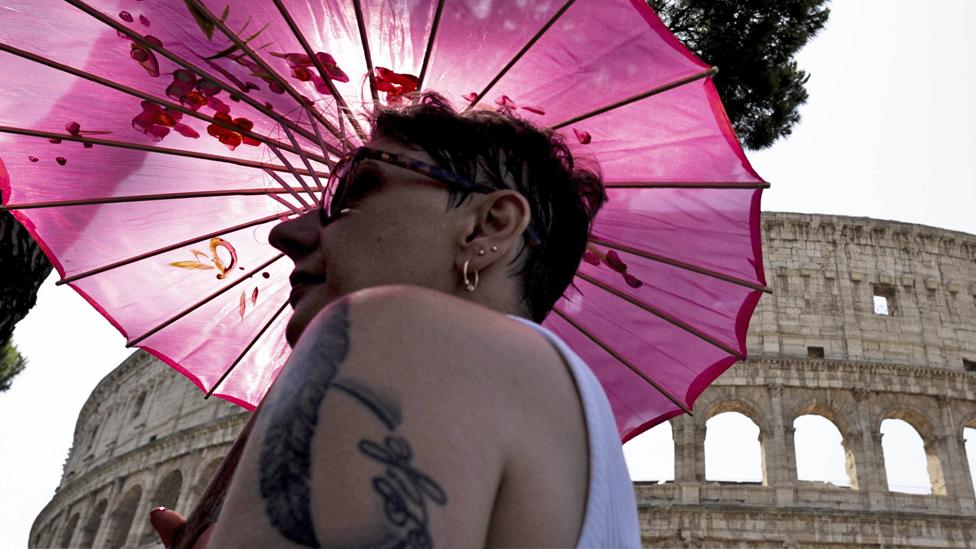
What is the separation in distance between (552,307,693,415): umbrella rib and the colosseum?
17646 millimetres

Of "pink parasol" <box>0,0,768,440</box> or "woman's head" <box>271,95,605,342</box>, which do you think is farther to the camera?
"pink parasol" <box>0,0,768,440</box>

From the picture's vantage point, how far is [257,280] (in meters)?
2.83

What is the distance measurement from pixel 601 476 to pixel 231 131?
188cm

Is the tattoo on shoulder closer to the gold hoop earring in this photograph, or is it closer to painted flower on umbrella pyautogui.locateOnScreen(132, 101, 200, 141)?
the gold hoop earring

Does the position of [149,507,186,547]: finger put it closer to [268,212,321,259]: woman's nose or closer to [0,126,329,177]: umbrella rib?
[268,212,321,259]: woman's nose

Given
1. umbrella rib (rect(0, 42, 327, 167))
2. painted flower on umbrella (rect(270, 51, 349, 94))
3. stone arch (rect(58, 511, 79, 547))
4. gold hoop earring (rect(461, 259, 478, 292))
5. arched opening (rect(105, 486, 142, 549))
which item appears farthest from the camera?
stone arch (rect(58, 511, 79, 547))

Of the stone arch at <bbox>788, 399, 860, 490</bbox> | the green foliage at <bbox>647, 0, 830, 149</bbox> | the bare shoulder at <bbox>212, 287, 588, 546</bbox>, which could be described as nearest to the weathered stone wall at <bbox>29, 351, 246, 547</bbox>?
the stone arch at <bbox>788, 399, 860, 490</bbox>

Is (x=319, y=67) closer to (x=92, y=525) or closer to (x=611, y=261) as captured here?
(x=611, y=261)

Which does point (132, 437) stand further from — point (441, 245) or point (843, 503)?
point (441, 245)

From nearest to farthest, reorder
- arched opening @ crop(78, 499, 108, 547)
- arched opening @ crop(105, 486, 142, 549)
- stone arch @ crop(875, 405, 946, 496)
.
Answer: stone arch @ crop(875, 405, 946, 496) < arched opening @ crop(105, 486, 142, 549) < arched opening @ crop(78, 499, 108, 547)

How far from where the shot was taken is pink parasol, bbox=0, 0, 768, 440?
216 cm

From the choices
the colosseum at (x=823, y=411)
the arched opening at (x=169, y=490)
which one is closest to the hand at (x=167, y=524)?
the colosseum at (x=823, y=411)

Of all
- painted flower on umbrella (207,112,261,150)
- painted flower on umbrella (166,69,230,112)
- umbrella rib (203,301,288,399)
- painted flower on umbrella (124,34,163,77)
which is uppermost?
painted flower on umbrella (124,34,163,77)

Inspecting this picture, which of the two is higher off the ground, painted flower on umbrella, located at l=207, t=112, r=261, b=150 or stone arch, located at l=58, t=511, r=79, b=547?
painted flower on umbrella, located at l=207, t=112, r=261, b=150
